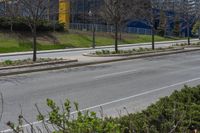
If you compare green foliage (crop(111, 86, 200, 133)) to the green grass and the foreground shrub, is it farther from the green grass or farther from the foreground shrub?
the green grass

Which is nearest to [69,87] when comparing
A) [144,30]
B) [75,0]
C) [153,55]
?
[153,55]

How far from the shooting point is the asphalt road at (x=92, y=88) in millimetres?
10877

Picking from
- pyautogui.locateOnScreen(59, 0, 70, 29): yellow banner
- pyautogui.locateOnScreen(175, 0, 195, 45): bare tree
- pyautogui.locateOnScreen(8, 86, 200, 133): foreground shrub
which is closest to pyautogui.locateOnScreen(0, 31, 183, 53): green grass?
pyautogui.locateOnScreen(59, 0, 70, 29): yellow banner

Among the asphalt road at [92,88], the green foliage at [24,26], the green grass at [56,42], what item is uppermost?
the green foliage at [24,26]

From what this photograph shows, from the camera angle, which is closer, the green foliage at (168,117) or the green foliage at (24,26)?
the green foliage at (168,117)

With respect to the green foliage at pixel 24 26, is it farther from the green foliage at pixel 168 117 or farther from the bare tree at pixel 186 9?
the green foliage at pixel 168 117

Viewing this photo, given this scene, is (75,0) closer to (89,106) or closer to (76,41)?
(76,41)

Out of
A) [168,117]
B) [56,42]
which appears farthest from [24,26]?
[168,117]

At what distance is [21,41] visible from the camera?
43594mm

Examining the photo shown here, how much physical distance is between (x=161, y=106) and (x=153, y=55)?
25.5m

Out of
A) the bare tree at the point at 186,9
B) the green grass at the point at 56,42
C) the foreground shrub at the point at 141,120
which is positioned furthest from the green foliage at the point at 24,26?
the foreground shrub at the point at 141,120

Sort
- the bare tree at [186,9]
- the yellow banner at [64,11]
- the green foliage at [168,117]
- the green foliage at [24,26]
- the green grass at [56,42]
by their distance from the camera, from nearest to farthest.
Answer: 1. the green foliage at [168,117]
2. the green grass at [56,42]
3. the green foliage at [24,26]
4. the bare tree at [186,9]
5. the yellow banner at [64,11]

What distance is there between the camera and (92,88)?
14.3 m

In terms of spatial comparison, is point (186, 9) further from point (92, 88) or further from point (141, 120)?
point (141, 120)
